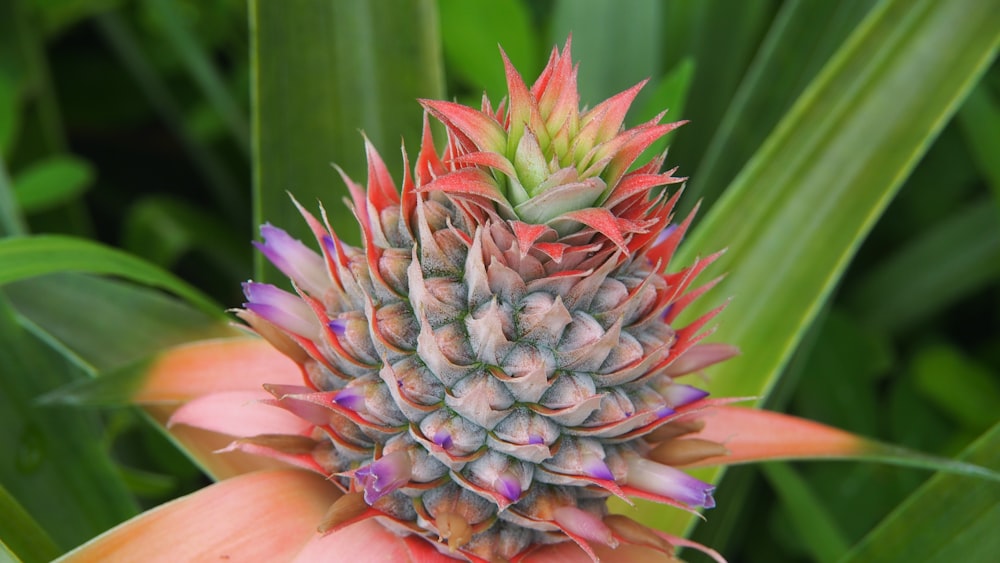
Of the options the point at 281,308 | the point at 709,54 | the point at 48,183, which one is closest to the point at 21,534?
the point at 281,308

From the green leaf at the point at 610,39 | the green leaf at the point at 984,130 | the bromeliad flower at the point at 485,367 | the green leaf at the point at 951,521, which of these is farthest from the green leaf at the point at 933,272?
the bromeliad flower at the point at 485,367

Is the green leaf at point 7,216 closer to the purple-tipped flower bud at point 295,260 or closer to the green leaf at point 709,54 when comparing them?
the purple-tipped flower bud at point 295,260

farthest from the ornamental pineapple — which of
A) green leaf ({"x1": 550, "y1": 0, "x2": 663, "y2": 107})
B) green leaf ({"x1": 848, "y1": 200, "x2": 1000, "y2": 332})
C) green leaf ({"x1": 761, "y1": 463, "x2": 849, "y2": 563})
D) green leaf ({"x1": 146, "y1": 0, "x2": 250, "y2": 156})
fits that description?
green leaf ({"x1": 848, "y1": 200, "x2": 1000, "y2": 332})

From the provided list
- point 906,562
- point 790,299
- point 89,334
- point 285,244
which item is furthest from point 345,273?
point 906,562

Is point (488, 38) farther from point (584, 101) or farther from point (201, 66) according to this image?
point (201, 66)

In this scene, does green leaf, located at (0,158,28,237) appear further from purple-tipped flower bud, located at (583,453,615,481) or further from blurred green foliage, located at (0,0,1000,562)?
purple-tipped flower bud, located at (583,453,615,481)

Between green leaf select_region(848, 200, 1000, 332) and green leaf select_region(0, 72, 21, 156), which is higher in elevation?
green leaf select_region(0, 72, 21, 156)
